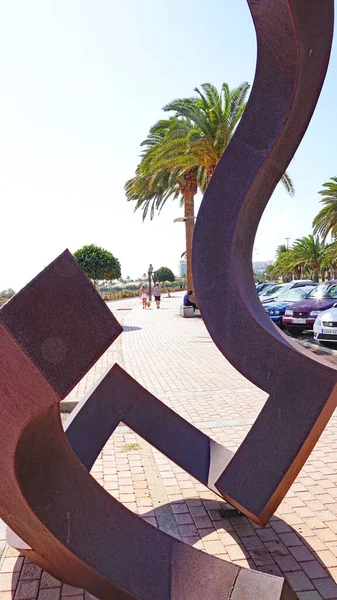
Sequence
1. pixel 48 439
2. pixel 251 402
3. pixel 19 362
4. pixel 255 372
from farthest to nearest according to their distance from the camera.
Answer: pixel 251 402 → pixel 255 372 → pixel 48 439 → pixel 19 362

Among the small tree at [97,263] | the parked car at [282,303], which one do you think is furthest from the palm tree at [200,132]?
the small tree at [97,263]

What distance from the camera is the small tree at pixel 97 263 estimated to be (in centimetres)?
5847

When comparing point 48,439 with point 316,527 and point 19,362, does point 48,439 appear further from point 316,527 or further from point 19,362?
point 316,527

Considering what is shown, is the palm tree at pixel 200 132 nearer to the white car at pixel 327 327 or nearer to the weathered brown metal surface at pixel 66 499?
the white car at pixel 327 327

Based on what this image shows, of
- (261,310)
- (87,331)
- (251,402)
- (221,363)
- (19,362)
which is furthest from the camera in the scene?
(221,363)

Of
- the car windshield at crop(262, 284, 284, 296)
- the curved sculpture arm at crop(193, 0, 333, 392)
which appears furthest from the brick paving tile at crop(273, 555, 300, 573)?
the car windshield at crop(262, 284, 284, 296)

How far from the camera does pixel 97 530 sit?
109 inches

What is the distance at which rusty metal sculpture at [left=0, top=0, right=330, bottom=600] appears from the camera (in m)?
2.34

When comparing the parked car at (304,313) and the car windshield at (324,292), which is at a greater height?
the car windshield at (324,292)

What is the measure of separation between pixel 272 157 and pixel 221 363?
775cm

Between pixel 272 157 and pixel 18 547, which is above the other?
pixel 272 157

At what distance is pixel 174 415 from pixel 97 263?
55.4 m

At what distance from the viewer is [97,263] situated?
5916 cm

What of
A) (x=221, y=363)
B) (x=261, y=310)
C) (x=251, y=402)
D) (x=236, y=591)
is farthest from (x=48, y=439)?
(x=221, y=363)
